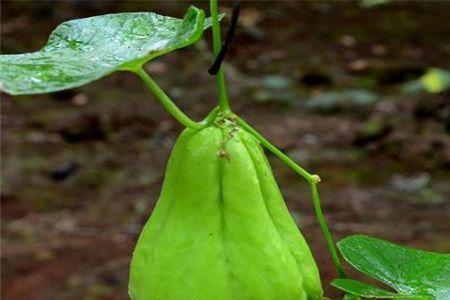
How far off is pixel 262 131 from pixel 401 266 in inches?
86.8

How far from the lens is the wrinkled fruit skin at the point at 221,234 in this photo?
719 mm

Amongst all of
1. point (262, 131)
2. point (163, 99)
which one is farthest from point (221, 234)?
point (262, 131)

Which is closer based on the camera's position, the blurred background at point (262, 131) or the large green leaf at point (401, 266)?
the large green leaf at point (401, 266)

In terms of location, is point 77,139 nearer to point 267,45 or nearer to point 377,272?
point 267,45

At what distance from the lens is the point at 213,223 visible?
74 centimetres

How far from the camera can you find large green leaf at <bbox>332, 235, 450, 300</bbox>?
2.69 ft

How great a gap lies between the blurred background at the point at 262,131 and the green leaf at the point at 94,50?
1376 mm

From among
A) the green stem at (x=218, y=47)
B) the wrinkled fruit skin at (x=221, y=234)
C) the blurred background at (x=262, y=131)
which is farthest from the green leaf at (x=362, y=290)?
the blurred background at (x=262, y=131)

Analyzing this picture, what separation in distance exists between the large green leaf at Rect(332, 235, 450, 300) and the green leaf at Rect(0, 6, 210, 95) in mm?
240

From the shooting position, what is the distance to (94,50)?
0.77 meters

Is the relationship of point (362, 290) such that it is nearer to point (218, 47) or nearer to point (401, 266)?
point (401, 266)

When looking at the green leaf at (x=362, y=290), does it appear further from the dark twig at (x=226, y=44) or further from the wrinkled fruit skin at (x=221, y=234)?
the dark twig at (x=226, y=44)

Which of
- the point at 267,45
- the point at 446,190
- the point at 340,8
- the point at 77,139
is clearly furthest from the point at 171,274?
the point at 340,8

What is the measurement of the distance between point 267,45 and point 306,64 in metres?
0.35
